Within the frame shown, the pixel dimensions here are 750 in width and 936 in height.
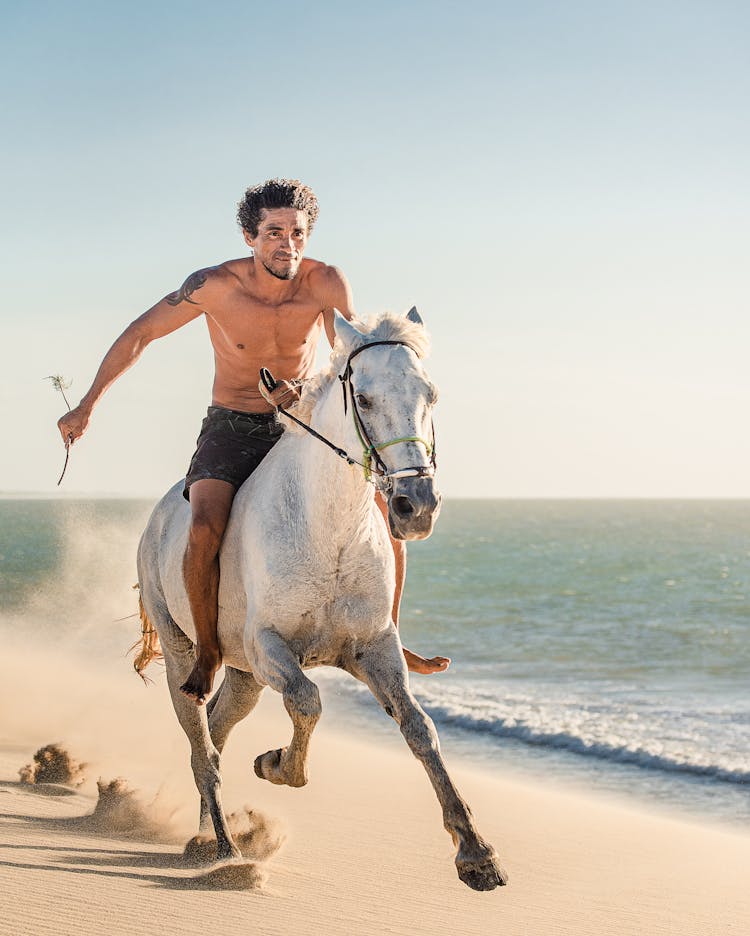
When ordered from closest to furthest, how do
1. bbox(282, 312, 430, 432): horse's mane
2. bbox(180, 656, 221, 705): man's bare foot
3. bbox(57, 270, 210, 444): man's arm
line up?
bbox(282, 312, 430, 432): horse's mane, bbox(180, 656, 221, 705): man's bare foot, bbox(57, 270, 210, 444): man's arm

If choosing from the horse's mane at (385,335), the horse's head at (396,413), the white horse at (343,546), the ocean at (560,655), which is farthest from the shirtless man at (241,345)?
the ocean at (560,655)

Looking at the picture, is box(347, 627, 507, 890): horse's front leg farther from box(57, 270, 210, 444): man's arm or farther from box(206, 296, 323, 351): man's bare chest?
box(57, 270, 210, 444): man's arm

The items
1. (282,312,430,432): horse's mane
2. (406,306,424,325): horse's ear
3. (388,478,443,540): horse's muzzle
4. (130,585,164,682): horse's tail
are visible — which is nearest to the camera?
(388,478,443,540): horse's muzzle

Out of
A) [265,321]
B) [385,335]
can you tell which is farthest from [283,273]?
[385,335]

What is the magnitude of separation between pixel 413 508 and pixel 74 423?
8.68 feet

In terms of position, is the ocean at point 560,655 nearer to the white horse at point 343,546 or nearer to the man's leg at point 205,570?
the man's leg at point 205,570

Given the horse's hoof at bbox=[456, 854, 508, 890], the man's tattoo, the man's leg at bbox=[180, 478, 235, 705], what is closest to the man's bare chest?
the man's tattoo

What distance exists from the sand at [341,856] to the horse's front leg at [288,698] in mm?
1034

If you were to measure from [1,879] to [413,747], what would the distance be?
2.51 m

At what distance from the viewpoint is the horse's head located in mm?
4020

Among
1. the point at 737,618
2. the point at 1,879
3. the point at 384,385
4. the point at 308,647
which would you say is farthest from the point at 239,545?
the point at 737,618

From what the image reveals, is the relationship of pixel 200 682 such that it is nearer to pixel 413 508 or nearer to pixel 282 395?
pixel 282 395

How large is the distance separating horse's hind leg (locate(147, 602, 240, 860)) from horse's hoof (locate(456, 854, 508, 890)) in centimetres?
245

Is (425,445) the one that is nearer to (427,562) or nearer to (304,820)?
(304,820)
